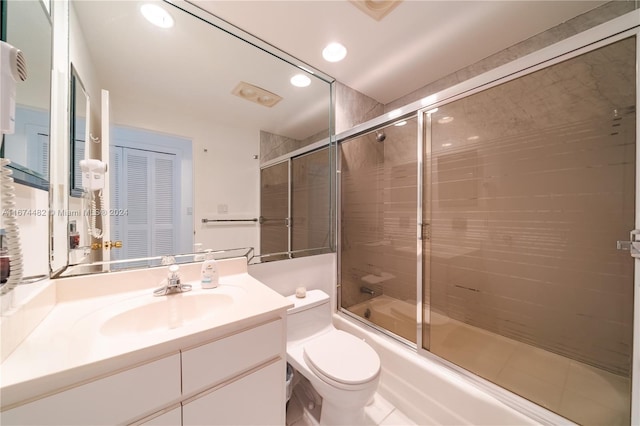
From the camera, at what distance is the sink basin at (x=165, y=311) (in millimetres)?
792

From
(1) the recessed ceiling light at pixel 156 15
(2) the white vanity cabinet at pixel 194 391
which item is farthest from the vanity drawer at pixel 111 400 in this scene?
(1) the recessed ceiling light at pixel 156 15

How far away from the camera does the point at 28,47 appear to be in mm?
682

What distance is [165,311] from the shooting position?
0.89 m

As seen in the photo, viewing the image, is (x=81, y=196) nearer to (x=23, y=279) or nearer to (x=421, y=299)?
(x=23, y=279)

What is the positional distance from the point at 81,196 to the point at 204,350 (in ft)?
2.91

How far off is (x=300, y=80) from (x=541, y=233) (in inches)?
73.0

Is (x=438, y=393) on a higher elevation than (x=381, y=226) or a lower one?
lower

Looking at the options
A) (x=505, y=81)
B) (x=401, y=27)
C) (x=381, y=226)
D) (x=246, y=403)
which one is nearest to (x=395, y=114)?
(x=401, y=27)

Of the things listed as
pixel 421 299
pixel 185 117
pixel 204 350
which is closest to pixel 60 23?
pixel 185 117

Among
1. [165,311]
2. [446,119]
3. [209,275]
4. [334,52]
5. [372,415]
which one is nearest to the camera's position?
[165,311]

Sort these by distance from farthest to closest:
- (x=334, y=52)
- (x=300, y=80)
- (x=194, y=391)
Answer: (x=300, y=80), (x=334, y=52), (x=194, y=391)

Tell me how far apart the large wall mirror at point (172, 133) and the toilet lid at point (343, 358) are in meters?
0.63

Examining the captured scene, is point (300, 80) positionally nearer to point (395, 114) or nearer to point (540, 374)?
point (395, 114)

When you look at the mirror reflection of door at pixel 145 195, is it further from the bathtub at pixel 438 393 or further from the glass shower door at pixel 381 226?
the bathtub at pixel 438 393
